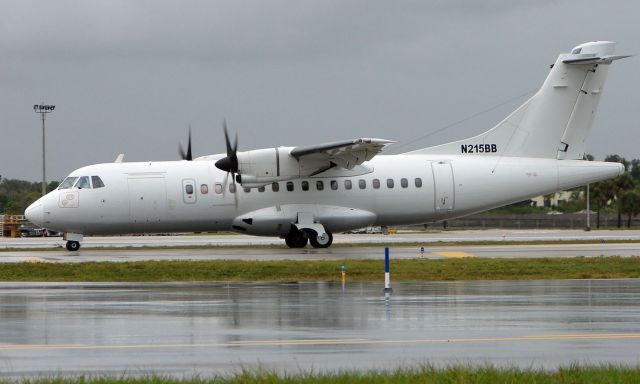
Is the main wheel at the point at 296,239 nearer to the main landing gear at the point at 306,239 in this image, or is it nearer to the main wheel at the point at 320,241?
the main landing gear at the point at 306,239

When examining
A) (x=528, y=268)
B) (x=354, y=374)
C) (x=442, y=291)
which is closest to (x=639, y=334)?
(x=354, y=374)

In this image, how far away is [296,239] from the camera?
130 ft

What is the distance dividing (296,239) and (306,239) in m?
0.40

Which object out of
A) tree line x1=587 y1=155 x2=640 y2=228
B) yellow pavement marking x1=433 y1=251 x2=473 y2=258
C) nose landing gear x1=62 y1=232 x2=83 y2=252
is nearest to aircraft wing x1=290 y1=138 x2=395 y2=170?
yellow pavement marking x1=433 y1=251 x2=473 y2=258

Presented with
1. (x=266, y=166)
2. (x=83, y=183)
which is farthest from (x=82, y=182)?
(x=266, y=166)

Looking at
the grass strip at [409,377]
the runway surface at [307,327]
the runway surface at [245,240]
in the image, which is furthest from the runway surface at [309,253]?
the grass strip at [409,377]

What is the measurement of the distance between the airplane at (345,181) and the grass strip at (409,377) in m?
25.5

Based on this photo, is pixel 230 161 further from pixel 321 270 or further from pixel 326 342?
pixel 326 342

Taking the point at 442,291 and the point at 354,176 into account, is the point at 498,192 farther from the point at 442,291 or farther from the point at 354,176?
the point at 442,291

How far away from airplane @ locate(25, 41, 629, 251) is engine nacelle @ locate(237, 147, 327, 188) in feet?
0.12

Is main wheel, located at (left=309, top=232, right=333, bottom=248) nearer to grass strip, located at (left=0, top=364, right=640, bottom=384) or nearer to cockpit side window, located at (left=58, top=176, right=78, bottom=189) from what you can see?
cockpit side window, located at (left=58, top=176, right=78, bottom=189)

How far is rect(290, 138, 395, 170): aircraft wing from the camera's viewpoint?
3690 centimetres

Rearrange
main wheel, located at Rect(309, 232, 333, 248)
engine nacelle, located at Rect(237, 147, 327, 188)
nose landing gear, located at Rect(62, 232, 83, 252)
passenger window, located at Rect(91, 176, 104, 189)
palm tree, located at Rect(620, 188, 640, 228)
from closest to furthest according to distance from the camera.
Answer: engine nacelle, located at Rect(237, 147, 327, 188), passenger window, located at Rect(91, 176, 104, 189), main wheel, located at Rect(309, 232, 333, 248), nose landing gear, located at Rect(62, 232, 83, 252), palm tree, located at Rect(620, 188, 640, 228)

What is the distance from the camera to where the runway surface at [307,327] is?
479 inches
